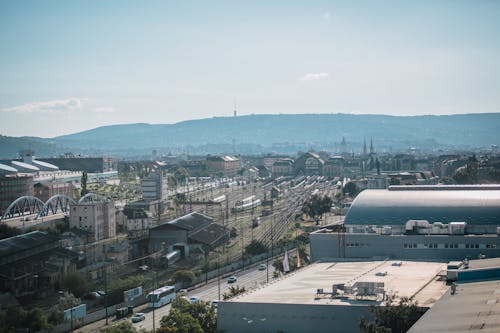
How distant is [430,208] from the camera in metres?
27.3

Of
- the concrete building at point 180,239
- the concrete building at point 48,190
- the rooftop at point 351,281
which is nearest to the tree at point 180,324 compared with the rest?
the rooftop at point 351,281

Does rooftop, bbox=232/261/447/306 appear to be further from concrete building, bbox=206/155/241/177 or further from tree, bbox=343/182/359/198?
concrete building, bbox=206/155/241/177

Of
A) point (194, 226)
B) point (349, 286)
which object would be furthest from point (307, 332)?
point (194, 226)

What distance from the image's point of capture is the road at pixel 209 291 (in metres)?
22.3

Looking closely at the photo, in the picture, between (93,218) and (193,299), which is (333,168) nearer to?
(93,218)

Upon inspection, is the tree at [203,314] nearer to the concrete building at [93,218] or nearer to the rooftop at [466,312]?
the rooftop at [466,312]

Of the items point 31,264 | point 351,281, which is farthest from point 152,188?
point 351,281

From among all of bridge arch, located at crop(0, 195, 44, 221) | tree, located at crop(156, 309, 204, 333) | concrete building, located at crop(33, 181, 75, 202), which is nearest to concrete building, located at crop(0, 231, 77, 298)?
tree, located at crop(156, 309, 204, 333)

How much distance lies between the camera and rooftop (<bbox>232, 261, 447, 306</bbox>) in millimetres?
17828

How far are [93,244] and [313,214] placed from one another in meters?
15.4

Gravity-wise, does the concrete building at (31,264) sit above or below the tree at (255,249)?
above

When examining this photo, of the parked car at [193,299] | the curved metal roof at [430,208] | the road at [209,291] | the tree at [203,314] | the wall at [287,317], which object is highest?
the curved metal roof at [430,208]

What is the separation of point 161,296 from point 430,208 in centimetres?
1096

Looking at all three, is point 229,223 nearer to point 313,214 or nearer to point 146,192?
point 313,214
